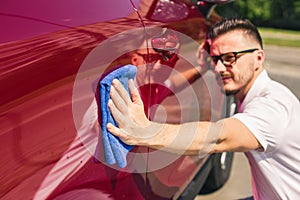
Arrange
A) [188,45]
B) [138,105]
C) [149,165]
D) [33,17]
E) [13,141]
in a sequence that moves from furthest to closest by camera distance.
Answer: [188,45] < [149,165] < [138,105] < [33,17] < [13,141]

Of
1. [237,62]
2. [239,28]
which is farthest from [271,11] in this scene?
[237,62]

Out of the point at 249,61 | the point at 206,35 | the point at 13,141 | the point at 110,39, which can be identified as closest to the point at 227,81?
the point at 249,61

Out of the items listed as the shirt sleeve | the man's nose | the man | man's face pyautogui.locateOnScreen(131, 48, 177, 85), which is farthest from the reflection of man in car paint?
the shirt sleeve

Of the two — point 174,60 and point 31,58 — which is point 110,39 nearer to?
point 31,58

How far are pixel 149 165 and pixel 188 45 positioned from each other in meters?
0.69

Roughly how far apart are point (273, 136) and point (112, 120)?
68 centimetres

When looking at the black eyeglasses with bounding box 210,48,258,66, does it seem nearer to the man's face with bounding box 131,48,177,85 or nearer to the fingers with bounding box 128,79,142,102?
the man's face with bounding box 131,48,177,85

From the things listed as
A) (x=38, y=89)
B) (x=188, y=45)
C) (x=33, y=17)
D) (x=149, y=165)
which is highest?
(x=33, y=17)

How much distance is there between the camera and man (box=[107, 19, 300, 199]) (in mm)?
1618

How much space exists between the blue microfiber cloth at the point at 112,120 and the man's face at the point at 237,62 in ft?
2.05

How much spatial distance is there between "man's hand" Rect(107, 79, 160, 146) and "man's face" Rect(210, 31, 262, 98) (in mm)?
568

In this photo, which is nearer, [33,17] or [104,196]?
[33,17]

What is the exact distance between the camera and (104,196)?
158 cm

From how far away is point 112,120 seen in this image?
4.94ft
